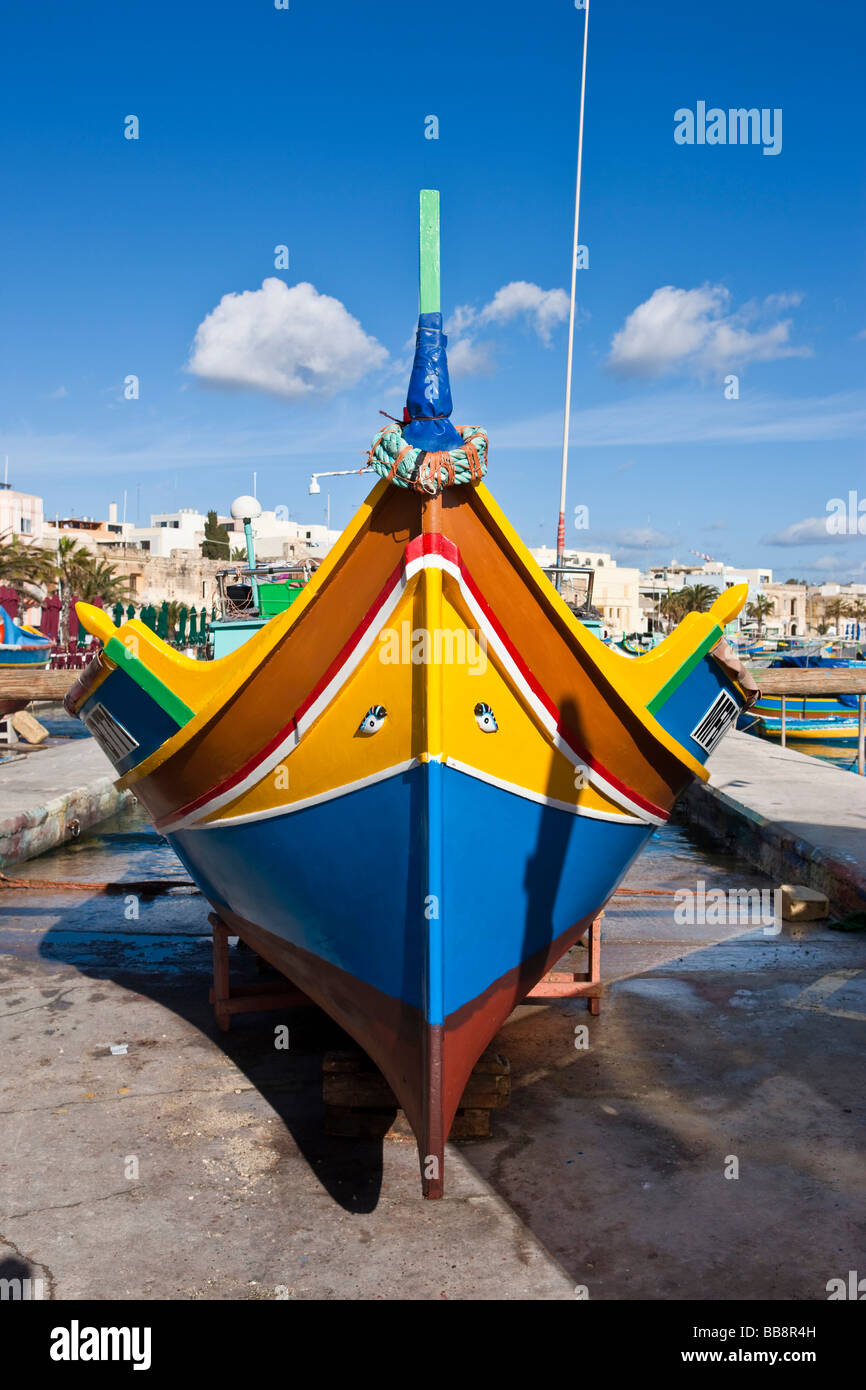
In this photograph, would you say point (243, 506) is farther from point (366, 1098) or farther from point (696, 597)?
point (366, 1098)

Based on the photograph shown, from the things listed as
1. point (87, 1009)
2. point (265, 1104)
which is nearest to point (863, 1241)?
point (265, 1104)

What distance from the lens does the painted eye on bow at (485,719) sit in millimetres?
4218

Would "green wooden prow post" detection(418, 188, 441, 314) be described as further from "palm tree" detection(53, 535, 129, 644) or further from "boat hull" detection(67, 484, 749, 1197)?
"palm tree" detection(53, 535, 129, 644)

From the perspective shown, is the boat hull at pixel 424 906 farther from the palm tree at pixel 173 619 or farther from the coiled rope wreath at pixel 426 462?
the palm tree at pixel 173 619

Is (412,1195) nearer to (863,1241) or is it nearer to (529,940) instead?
(529,940)

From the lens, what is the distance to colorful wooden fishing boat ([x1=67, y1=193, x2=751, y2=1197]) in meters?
4.05

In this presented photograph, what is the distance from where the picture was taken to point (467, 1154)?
4.53 metres

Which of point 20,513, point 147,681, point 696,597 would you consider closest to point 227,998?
point 147,681

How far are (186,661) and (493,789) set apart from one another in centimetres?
211

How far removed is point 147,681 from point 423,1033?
7.97ft

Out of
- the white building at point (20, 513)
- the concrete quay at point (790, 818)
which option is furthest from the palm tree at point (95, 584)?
the concrete quay at point (790, 818)

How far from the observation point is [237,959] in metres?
7.75

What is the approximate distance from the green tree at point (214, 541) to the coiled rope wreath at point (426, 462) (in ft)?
202
